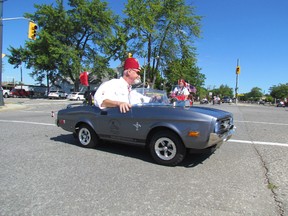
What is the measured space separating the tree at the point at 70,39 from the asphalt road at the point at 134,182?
41.1 metres

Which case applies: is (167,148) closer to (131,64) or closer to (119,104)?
(119,104)

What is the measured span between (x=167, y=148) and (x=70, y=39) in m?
48.3

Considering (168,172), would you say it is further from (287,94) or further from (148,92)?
Answer: (287,94)

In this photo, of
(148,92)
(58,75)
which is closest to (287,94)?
(58,75)

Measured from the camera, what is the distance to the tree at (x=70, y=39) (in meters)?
45.5

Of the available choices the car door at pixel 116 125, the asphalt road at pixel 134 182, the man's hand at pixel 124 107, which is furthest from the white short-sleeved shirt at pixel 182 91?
the man's hand at pixel 124 107

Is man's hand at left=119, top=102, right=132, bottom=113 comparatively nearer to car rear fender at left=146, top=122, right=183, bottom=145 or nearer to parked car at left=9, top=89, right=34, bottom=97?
car rear fender at left=146, top=122, right=183, bottom=145

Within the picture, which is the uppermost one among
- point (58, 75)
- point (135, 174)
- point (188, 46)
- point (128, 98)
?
point (188, 46)

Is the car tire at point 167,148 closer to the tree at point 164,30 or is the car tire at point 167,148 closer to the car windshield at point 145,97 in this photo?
the car windshield at point 145,97

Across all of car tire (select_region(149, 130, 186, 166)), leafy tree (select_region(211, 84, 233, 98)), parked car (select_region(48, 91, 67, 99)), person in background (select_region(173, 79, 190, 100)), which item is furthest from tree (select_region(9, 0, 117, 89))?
leafy tree (select_region(211, 84, 233, 98))

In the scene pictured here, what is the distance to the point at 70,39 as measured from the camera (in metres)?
50.0

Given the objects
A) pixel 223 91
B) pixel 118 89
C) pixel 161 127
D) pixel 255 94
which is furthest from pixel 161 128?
pixel 255 94

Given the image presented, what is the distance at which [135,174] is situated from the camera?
14.7 ft

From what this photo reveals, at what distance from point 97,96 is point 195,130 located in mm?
2141
